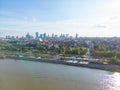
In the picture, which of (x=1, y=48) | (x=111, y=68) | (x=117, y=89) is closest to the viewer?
(x=117, y=89)

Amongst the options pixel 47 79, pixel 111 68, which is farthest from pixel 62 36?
pixel 47 79

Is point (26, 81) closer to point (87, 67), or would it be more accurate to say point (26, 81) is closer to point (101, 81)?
point (101, 81)

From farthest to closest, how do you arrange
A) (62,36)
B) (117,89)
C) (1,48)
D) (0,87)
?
(62,36)
(1,48)
(117,89)
(0,87)

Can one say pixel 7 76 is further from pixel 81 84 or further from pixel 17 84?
pixel 81 84

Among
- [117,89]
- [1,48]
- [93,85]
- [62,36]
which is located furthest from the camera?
[62,36]

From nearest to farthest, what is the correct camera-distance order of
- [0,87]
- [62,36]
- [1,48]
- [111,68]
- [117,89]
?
[0,87] → [117,89] → [111,68] → [1,48] → [62,36]

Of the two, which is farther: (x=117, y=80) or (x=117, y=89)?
(x=117, y=80)

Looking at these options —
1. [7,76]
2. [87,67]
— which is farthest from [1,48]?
[7,76]

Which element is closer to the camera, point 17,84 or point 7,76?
point 17,84
